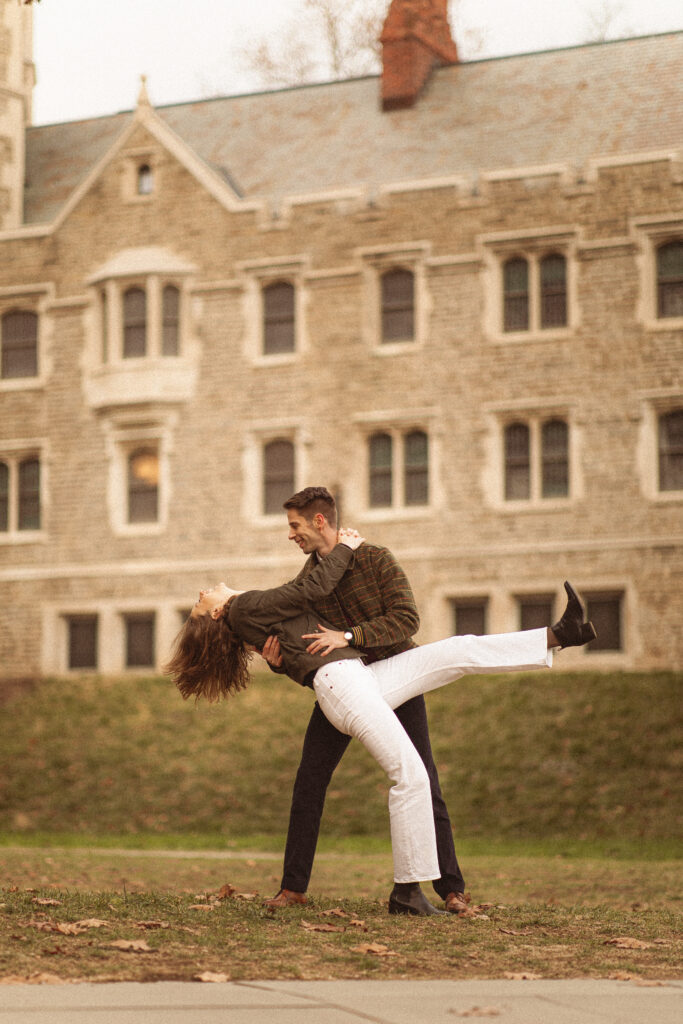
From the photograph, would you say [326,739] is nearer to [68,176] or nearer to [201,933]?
[201,933]

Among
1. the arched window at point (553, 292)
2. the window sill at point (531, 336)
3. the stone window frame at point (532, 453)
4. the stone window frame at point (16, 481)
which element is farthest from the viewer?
the stone window frame at point (16, 481)

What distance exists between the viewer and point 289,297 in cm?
2669

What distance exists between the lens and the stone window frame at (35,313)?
28.0m

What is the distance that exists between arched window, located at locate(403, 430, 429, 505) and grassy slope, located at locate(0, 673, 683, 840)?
3989 mm

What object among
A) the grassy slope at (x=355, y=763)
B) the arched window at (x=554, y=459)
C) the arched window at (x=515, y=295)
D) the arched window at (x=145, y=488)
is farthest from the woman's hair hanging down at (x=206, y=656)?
the arched window at (x=145, y=488)

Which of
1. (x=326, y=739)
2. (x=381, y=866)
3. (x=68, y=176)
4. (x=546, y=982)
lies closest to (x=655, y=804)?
(x=381, y=866)

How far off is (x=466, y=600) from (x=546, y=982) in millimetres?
20453

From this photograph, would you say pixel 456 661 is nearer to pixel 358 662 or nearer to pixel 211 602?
pixel 358 662

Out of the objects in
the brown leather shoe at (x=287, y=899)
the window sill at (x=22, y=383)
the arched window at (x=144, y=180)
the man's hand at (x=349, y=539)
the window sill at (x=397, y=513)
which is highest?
the arched window at (x=144, y=180)

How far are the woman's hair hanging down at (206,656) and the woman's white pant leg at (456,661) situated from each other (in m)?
0.65

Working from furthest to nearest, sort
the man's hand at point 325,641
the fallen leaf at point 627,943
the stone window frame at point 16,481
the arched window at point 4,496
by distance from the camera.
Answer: the arched window at point 4,496
the stone window frame at point 16,481
the man's hand at point 325,641
the fallen leaf at point 627,943

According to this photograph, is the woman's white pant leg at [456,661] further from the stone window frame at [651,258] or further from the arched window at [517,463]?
the stone window frame at [651,258]

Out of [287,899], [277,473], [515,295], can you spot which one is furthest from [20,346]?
[287,899]

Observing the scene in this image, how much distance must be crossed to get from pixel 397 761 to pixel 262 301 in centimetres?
2128
